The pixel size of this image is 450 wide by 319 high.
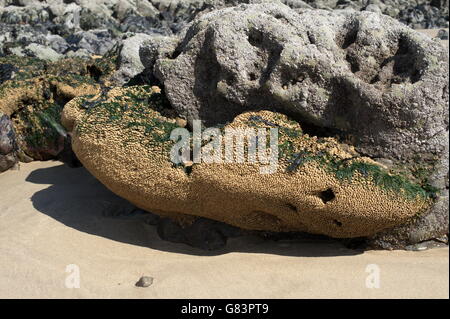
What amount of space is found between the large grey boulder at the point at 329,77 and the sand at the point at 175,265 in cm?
61

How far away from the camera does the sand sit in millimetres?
3953

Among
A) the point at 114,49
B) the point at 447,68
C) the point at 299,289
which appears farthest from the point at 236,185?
the point at 114,49

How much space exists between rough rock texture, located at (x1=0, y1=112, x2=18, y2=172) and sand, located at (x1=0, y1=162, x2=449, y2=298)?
137cm

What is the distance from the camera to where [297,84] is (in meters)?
4.34

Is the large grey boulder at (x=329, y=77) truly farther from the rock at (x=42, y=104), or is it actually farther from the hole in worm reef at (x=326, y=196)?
the rock at (x=42, y=104)

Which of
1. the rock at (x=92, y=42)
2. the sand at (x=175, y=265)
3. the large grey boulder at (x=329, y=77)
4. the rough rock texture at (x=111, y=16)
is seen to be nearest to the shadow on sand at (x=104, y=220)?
the sand at (x=175, y=265)

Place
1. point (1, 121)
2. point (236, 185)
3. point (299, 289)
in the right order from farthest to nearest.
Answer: point (1, 121) < point (236, 185) < point (299, 289)

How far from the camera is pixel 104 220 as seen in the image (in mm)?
5227

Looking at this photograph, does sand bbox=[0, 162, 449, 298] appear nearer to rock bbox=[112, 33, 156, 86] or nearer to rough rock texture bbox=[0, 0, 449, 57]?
rock bbox=[112, 33, 156, 86]

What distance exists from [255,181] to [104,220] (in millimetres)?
1860

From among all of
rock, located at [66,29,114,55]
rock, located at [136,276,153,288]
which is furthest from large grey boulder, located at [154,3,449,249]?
rock, located at [66,29,114,55]

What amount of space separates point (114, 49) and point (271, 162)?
4.10 m

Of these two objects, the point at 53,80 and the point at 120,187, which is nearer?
the point at 120,187

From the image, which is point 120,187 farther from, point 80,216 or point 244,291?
point 244,291
